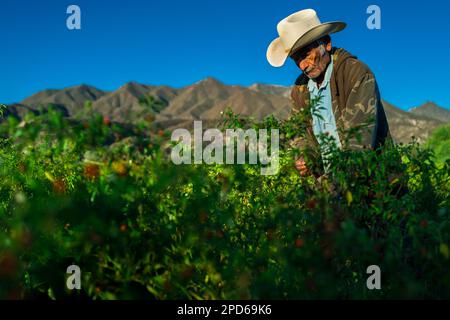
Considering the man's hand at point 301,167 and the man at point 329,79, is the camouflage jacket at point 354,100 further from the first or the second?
the man's hand at point 301,167

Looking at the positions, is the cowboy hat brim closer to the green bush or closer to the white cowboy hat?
the white cowboy hat

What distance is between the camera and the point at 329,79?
14.8 feet

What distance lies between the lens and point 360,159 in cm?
316

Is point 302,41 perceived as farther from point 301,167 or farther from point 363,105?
point 301,167

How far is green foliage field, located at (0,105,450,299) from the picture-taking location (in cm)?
253

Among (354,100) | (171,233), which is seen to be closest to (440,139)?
(354,100)

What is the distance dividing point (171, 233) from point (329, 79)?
2306 millimetres

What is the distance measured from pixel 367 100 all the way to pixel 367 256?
6.14 feet

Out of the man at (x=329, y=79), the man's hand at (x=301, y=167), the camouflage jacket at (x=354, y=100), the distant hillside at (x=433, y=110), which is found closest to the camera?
the man's hand at (x=301, y=167)

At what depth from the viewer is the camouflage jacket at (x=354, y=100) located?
4105 mm

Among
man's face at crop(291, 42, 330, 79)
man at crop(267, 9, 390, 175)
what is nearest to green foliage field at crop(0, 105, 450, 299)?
man at crop(267, 9, 390, 175)

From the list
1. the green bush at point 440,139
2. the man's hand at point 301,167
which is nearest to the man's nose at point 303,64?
the man's hand at point 301,167

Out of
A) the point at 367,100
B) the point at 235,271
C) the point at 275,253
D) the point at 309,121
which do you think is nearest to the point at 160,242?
the point at 235,271

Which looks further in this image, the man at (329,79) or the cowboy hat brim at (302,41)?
the cowboy hat brim at (302,41)
